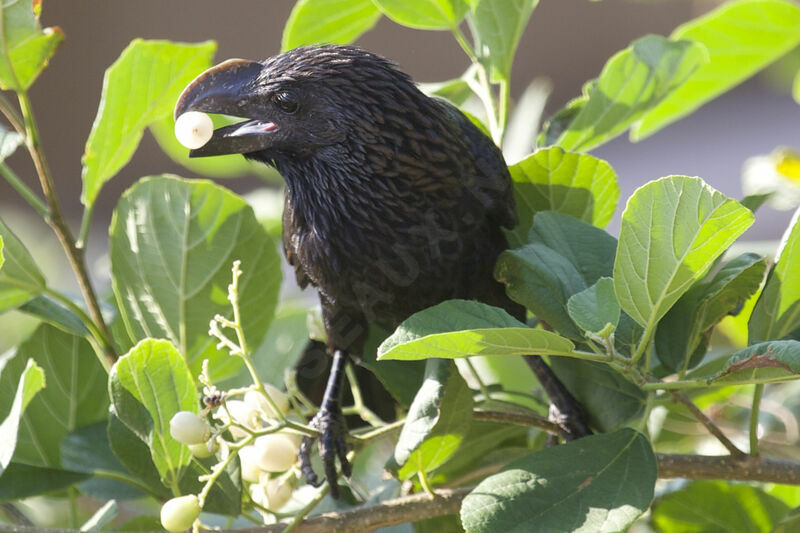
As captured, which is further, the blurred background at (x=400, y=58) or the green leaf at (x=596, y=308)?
the blurred background at (x=400, y=58)

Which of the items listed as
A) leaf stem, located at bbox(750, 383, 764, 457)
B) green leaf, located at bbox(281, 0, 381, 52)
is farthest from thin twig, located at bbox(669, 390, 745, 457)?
green leaf, located at bbox(281, 0, 381, 52)

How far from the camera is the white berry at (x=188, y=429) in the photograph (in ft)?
2.60

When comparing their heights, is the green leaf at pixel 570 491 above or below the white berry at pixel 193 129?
below

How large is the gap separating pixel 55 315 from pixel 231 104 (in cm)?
29

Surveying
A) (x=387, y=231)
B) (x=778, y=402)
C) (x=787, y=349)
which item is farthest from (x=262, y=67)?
(x=778, y=402)

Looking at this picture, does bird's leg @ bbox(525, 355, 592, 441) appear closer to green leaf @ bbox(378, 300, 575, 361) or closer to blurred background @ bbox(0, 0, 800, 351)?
green leaf @ bbox(378, 300, 575, 361)

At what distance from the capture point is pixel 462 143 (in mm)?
1032

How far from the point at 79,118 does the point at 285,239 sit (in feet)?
15.0

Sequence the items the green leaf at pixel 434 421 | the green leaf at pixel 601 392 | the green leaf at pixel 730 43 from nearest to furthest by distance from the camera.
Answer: the green leaf at pixel 434 421 → the green leaf at pixel 601 392 → the green leaf at pixel 730 43

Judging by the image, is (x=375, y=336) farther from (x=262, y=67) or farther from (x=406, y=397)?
(x=262, y=67)

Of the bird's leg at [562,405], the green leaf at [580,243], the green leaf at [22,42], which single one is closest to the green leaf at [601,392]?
the bird's leg at [562,405]

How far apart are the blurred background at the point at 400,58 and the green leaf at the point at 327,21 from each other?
3.75 m

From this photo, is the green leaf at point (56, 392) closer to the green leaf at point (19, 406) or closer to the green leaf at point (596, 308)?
the green leaf at point (19, 406)

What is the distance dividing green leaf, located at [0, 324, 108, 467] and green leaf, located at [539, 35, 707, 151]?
0.62 meters
